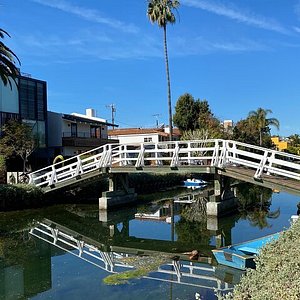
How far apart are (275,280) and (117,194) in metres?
21.3

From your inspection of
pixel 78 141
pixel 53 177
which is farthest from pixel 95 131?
pixel 53 177

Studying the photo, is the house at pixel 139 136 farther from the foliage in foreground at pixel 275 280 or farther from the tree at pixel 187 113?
the foliage in foreground at pixel 275 280

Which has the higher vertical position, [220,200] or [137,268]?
[220,200]

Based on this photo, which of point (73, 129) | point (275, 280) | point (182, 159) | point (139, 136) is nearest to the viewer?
point (275, 280)

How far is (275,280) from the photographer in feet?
14.4

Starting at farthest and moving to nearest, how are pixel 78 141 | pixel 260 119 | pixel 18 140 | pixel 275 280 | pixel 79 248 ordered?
pixel 260 119 < pixel 78 141 < pixel 18 140 < pixel 79 248 < pixel 275 280

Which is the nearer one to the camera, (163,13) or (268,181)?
(268,181)

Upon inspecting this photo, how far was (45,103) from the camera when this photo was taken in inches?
1613

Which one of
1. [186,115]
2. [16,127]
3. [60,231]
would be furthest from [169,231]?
[186,115]

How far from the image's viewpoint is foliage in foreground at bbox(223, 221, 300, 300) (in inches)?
158

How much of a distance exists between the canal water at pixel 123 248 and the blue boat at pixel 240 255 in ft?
0.74

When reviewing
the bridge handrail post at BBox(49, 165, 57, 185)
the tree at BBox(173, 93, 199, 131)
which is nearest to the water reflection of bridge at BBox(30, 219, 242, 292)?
the bridge handrail post at BBox(49, 165, 57, 185)

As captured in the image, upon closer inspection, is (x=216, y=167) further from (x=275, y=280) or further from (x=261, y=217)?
(x=275, y=280)

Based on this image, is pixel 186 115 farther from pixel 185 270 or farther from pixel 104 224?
pixel 185 270
